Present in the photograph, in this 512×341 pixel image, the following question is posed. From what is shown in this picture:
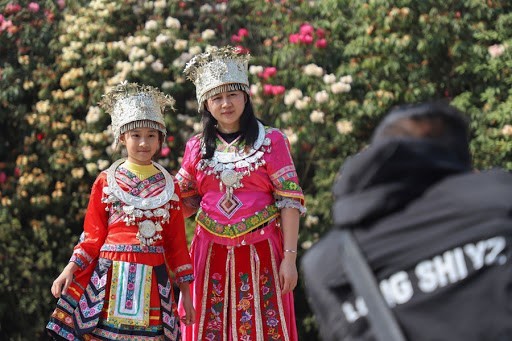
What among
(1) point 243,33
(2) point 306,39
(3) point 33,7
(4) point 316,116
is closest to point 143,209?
(4) point 316,116

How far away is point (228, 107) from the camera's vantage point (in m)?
4.52

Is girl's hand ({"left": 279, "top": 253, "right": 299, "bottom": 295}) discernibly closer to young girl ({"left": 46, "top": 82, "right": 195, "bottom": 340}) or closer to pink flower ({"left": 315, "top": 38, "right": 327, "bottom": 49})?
young girl ({"left": 46, "top": 82, "right": 195, "bottom": 340})

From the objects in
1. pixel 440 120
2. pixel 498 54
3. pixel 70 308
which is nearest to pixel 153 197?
pixel 70 308

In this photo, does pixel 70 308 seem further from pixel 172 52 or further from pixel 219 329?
pixel 172 52

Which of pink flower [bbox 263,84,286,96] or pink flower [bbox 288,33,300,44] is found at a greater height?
pink flower [bbox 288,33,300,44]

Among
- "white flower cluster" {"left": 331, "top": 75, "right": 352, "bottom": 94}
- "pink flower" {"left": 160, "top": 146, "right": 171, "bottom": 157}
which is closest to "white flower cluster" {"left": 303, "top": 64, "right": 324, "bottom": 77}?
"white flower cluster" {"left": 331, "top": 75, "right": 352, "bottom": 94}

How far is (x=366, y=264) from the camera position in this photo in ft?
6.20

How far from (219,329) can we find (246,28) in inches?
133

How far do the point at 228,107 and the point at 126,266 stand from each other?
2.71 ft

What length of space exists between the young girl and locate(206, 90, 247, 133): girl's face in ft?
0.85

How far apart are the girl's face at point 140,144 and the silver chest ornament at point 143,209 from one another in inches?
5.6

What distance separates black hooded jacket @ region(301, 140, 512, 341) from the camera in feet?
6.00

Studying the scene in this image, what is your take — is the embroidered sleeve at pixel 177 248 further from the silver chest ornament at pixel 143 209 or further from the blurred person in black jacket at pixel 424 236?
the blurred person in black jacket at pixel 424 236

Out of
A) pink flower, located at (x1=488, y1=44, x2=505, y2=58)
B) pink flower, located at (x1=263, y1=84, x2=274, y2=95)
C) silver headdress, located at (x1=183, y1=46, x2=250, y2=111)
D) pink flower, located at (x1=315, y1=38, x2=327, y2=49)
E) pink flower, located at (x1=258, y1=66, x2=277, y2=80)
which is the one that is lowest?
silver headdress, located at (x1=183, y1=46, x2=250, y2=111)
